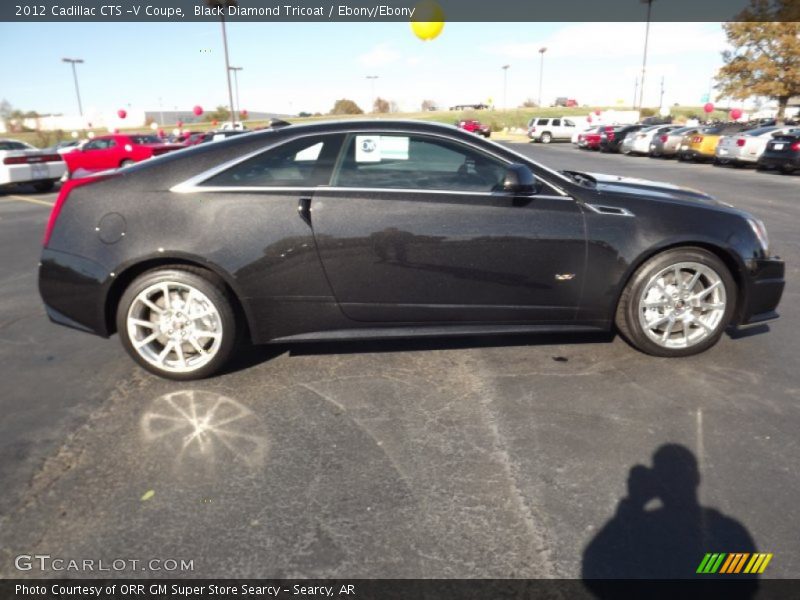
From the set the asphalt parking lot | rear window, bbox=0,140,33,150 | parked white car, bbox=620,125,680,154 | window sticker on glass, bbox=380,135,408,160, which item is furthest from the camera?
parked white car, bbox=620,125,680,154

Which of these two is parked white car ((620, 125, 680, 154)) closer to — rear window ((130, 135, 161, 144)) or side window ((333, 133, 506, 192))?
rear window ((130, 135, 161, 144))

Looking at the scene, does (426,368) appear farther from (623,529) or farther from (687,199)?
(687,199)

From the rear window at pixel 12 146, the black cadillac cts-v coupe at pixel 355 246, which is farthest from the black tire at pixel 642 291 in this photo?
the rear window at pixel 12 146

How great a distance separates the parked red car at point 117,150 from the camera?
62.1 feet

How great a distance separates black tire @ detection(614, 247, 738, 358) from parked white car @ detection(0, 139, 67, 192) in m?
15.4

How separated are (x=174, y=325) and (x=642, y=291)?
3008 mm

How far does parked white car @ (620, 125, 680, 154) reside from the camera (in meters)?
27.4

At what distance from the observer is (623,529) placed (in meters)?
2.29

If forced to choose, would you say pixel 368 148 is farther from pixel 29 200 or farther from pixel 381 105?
pixel 381 105

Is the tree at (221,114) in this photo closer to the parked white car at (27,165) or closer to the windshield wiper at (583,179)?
the parked white car at (27,165)

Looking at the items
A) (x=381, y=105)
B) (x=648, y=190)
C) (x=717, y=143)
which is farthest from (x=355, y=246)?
(x=381, y=105)

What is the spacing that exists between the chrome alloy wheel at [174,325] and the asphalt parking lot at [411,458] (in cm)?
20

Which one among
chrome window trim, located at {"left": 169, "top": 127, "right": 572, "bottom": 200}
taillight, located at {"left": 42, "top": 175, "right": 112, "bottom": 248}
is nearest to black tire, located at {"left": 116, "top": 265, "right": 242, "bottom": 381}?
chrome window trim, located at {"left": 169, "top": 127, "right": 572, "bottom": 200}

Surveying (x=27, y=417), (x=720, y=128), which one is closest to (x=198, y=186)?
(x=27, y=417)
